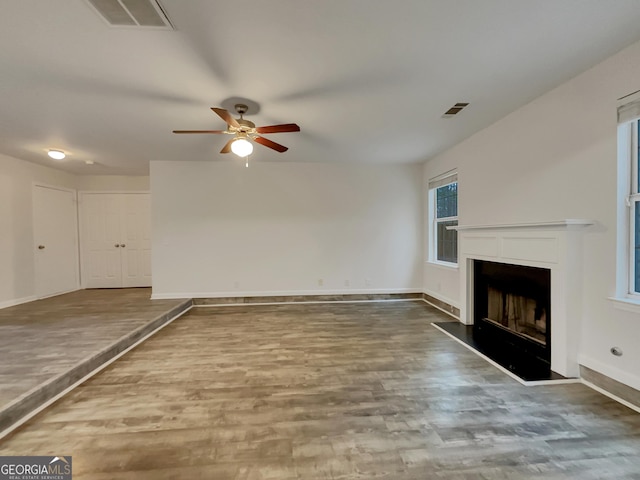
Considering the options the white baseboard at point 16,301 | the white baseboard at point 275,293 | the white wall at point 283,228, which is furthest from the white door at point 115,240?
the white baseboard at point 275,293

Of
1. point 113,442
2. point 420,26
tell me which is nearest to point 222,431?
point 113,442

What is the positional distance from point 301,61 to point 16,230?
568 cm

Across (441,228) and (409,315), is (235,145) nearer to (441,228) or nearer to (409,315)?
(409,315)

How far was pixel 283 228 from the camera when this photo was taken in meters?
5.07

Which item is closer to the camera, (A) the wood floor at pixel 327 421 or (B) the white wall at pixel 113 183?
(A) the wood floor at pixel 327 421

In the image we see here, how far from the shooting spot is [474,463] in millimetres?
1494

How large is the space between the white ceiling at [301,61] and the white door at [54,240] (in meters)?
2.25

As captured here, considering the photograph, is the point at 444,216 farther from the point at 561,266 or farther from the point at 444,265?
the point at 561,266

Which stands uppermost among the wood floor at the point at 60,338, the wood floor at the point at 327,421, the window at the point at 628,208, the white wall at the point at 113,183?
the white wall at the point at 113,183

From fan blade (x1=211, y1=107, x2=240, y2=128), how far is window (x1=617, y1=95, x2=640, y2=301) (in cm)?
302

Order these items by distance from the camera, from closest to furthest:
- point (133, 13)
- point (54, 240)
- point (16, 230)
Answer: point (133, 13)
point (16, 230)
point (54, 240)

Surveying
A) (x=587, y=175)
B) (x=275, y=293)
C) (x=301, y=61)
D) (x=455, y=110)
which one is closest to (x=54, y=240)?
(x=275, y=293)

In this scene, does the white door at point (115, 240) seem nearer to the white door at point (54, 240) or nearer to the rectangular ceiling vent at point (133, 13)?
the white door at point (54, 240)

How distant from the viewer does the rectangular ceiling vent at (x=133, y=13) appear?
1.53 m
